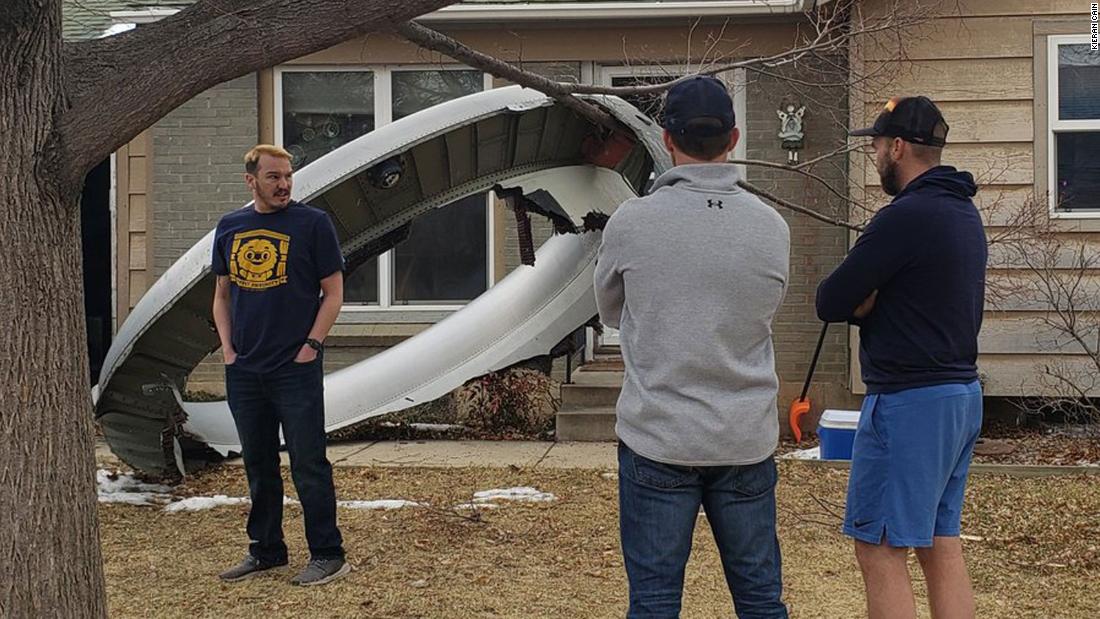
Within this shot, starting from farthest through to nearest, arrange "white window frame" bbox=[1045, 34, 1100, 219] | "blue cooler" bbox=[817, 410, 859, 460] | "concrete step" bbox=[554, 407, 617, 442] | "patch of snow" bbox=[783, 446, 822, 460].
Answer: "white window frame" bbox=[1045, 34, 1100, 219], "concrete step" bbox=[554, 407, 617, 442], "patch of snow" bbox=[783, 446, 822, 460], "blue cooler" bbox=[817, 410, 859, 460]

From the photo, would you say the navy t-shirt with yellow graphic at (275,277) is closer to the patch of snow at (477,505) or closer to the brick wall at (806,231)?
the patch of snow at (477,505)

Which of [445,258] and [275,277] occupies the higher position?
[445,258]

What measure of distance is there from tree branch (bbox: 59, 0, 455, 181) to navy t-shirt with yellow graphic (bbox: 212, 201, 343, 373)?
4.74 ft

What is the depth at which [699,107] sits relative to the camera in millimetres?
3066

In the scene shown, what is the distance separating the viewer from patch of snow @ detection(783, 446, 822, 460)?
28.1ft

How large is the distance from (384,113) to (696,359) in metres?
8.30

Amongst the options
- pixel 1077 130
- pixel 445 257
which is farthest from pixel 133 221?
pixel 1077 130

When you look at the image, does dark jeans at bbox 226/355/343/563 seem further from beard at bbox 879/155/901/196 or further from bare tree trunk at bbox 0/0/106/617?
beard at bbox 879/155/901/196

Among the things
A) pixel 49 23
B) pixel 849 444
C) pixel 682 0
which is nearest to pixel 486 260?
pixel 682 0

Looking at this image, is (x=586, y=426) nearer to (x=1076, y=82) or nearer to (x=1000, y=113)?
(x=1000, y=113)

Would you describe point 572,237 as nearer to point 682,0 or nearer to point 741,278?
point 682,0

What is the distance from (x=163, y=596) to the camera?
5219 mm

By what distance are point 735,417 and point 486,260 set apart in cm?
810

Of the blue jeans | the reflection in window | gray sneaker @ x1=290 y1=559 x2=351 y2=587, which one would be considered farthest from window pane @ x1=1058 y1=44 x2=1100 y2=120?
the blue jeans
